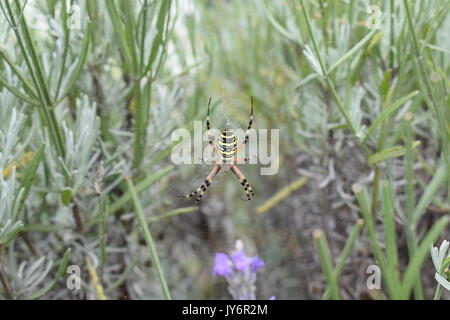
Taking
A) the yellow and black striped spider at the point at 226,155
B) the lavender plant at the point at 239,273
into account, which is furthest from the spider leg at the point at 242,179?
the lavender plant at the point at 239,273

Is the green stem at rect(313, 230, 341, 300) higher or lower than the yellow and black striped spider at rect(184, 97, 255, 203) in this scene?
lower

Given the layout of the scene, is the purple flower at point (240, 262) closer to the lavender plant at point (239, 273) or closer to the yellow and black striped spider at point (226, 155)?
the lavender plant at point (239, 273)

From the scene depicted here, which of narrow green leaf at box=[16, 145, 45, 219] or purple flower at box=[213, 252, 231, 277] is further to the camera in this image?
purple flower at box=[213, 252, 231, 277]

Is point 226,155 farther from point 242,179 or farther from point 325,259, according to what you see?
point 325,259

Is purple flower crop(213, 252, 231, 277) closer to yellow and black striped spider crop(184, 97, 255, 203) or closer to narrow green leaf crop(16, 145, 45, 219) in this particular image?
yellow and black striped spider crop(184, 97, 255, 203)

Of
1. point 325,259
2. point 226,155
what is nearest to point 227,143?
point 226,155

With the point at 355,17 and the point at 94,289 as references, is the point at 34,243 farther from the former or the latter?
the point at 355,17

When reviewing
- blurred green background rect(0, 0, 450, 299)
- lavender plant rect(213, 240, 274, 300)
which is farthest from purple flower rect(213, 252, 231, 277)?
blurred green background rect(0, 0, 450, 299)

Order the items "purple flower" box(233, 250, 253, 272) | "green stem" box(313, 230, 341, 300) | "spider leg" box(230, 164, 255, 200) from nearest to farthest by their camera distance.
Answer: "green stem" box(313, 230, 341, 300) < "purple flower" box(233, 250, 253, 272) < "spider leg" box(230, 164, 255, 200)
